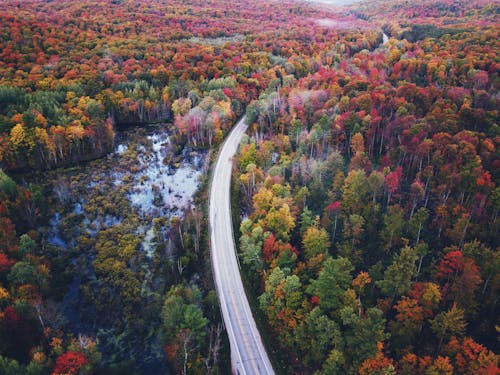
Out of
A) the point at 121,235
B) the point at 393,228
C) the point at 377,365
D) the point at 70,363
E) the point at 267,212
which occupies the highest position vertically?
the point at 393,228

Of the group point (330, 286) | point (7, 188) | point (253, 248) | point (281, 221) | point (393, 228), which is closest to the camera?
point (330, 286)

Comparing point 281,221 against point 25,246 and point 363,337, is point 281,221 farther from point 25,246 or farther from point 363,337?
point 25,246

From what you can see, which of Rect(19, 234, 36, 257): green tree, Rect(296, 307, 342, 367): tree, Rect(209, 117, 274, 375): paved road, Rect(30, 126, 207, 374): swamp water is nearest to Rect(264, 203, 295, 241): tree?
Rect(209, 117, 274, 375): paved road

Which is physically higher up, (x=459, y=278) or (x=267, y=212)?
(x=459, y=278)

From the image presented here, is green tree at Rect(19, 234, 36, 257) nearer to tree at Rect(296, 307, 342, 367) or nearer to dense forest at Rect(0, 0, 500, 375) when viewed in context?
dense forest at Rect(0, 0, 500, 375)

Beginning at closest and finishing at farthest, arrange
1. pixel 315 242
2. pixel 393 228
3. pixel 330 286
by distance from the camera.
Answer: pixel 330 286 → pixel 393 228 → pixel 315 242

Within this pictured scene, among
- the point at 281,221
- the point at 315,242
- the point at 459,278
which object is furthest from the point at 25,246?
the point at 459,278
